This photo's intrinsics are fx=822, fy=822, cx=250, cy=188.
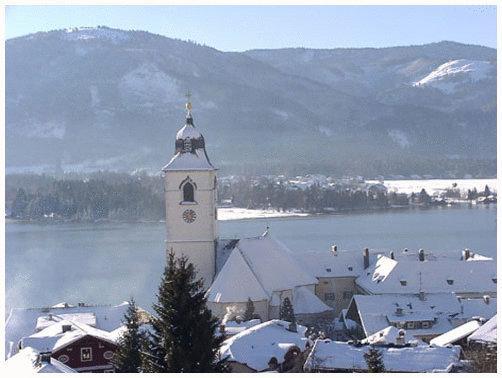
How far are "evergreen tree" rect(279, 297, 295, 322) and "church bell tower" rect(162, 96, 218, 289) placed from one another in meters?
1.36

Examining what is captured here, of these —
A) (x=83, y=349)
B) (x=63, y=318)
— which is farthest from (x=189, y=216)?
(x=83, y=349)

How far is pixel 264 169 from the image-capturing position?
212 ft

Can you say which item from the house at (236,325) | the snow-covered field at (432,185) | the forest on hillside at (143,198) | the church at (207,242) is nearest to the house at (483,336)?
the house at (236,325)

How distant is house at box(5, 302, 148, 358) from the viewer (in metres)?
10.8

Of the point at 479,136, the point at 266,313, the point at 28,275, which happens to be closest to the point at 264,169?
the point at 479,136

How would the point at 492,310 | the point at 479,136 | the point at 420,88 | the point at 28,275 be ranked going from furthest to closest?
→ the point at 420,88, the point at 479,136, the point at 28,275, the point at 492,310

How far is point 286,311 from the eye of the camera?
11555 millimetres

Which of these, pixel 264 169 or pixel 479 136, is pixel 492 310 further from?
pixel 479 136

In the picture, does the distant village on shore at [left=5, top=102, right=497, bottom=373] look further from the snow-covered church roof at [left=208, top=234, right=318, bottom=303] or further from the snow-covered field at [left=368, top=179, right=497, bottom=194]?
the snow-covered field at [left=368, top=179, right=497, bottom=194]

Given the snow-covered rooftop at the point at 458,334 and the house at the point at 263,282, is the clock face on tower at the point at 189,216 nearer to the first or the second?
the house at the point at 263,282

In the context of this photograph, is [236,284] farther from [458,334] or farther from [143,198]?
[143,198]

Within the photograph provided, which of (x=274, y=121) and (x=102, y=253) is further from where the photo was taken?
(x=274, y=121)

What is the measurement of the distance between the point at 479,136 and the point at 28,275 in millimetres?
68931

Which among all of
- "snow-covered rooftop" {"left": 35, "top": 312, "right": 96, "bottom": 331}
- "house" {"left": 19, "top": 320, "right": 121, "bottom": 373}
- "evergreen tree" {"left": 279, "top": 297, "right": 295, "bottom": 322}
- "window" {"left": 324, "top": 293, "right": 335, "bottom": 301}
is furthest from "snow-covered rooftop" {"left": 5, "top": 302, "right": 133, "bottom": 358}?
"window" {"left": 324, "top": 293, "right": 335, "bottom": 301}
